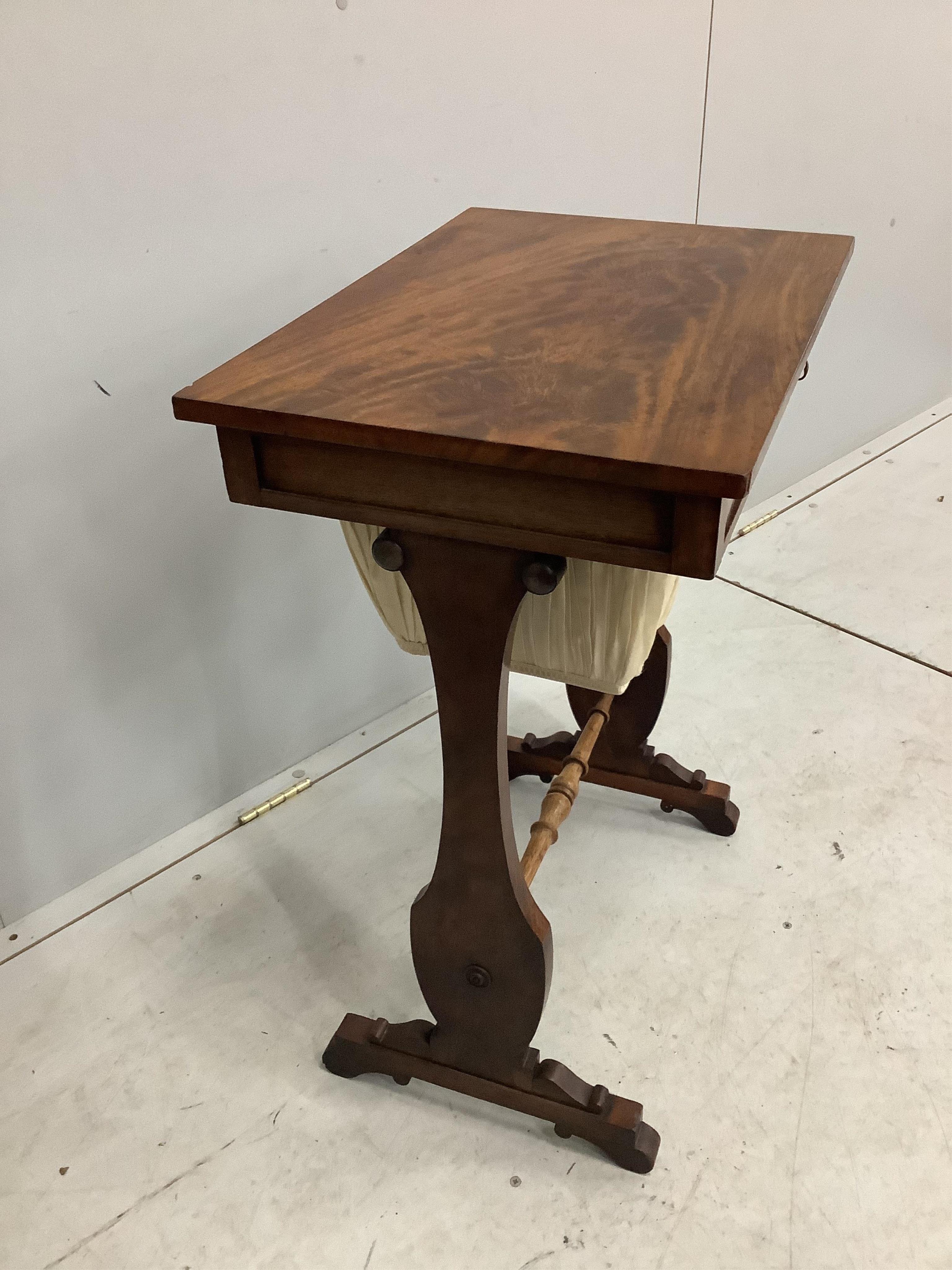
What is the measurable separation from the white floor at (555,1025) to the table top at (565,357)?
3.15 ft

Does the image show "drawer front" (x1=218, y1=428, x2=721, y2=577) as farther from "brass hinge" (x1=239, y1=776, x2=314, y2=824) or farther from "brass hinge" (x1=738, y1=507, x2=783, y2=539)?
"brass hinge" (x1=738, y1=507, x2=783, y2=539)

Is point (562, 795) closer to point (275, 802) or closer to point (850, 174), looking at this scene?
point (275, 802)

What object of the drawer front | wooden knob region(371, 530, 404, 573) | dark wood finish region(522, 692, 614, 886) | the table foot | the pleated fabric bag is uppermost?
the drawer front

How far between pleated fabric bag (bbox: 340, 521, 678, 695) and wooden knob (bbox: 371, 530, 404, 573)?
0.15 metres

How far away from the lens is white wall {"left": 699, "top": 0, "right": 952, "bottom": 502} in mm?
2357

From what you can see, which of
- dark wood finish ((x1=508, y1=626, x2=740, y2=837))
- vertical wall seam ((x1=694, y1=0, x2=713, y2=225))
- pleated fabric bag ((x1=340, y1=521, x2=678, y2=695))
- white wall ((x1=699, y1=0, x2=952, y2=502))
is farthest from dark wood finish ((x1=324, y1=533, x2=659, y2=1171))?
white wall ((x1=699, y1=0, x2=952, y2=502))

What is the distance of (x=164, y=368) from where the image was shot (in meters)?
1.67

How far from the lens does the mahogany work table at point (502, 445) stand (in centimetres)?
96

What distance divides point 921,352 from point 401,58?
210 cm

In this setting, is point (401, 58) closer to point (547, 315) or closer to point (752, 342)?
point (547, 315)

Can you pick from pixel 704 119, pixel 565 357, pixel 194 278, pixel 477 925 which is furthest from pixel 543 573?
pixel 704 119

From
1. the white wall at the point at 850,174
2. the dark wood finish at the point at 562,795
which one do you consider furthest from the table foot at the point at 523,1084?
the white wall at the point at 850,174

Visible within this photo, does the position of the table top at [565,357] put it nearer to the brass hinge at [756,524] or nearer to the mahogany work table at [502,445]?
the mahogany work table at [502,445]

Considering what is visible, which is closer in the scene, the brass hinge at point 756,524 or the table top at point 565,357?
the table top at point 565,357
